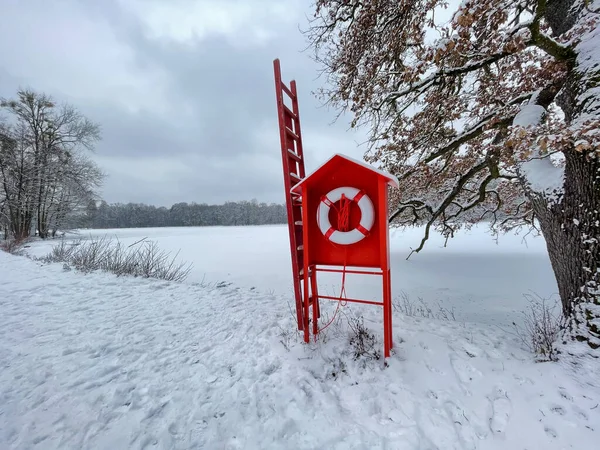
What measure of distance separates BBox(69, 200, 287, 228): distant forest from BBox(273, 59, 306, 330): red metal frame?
52730 mm

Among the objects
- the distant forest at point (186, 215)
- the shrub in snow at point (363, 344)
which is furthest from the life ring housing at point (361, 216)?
the distant forest at point (186, 215)

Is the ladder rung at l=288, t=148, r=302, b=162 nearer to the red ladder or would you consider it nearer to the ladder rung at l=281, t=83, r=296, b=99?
the red ladder

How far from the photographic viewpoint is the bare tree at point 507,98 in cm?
181

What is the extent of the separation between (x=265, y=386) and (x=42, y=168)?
19.5 meters

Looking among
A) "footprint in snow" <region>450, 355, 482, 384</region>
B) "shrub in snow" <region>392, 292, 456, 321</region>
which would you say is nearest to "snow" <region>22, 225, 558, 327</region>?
"shrub in snow" <region>392, 292, 456, 321</region>

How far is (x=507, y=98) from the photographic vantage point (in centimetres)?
312

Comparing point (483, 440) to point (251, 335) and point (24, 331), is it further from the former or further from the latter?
point (24, 331)

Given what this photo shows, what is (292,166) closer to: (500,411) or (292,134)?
(292,134)

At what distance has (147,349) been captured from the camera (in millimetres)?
2373

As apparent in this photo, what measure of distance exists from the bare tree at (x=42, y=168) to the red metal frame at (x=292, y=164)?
59.3ft

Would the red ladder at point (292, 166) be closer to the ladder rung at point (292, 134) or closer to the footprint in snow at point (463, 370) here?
the ladder rung at point (292, 134)

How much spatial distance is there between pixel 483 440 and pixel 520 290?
5.85 metres

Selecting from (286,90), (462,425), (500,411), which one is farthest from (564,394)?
(286,90)

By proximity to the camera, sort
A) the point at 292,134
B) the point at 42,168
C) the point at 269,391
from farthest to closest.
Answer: the point at 42,168
the point at 292,134
the point at 269,391
